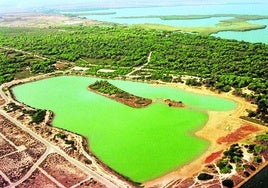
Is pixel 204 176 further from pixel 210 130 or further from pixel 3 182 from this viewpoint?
pixel 3 182

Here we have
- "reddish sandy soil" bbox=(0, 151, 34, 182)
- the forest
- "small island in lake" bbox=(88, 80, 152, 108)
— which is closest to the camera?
"reddish sandy soil" bbox=(0, 151, 34, 182)

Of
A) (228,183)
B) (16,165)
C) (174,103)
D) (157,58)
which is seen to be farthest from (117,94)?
(228,183)

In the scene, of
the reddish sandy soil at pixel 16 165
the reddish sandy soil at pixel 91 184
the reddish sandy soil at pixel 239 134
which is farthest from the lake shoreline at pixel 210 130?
the reddish sandy soil at pixel 16 165

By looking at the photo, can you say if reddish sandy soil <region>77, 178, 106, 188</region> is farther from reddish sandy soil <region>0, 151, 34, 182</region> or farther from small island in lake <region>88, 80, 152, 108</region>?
small island in lake <region>88, 80, 152, 108</region>

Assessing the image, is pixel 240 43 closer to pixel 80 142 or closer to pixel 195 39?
pixel 195 39

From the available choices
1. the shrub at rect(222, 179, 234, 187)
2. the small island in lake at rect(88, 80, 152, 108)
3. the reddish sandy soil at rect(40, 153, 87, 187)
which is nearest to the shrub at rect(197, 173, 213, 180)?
the shrub at rect(222, 179, 234, 187)
